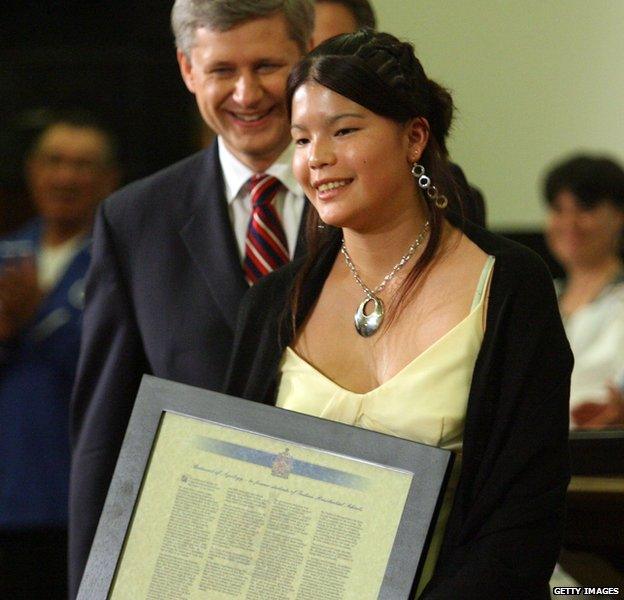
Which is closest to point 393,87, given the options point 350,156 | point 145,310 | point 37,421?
point 350,156

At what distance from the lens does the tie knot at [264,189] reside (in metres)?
2.22

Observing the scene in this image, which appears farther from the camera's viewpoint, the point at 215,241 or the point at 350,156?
the point at 215,241

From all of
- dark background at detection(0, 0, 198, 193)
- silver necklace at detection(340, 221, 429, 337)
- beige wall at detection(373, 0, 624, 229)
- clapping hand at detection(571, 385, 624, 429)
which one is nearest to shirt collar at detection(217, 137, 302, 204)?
silver necklace at detection(340, 221, 429, 337)

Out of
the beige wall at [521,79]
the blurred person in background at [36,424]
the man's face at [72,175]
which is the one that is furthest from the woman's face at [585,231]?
the blurred person in background at [36,424]

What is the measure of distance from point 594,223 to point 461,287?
2.53 m

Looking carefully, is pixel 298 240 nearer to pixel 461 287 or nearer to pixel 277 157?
pixel 277 157

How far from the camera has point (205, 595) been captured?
1.69 metres

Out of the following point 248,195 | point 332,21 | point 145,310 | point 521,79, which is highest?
point 521,79

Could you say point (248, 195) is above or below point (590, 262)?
below

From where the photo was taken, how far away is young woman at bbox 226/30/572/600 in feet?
5.30

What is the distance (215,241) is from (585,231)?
219 centimetres

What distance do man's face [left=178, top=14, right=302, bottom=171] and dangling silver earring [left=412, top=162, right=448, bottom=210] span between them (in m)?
0.39

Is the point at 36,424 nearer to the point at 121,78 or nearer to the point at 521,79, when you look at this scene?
the point at 121,78

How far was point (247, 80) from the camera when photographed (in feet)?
7.00
